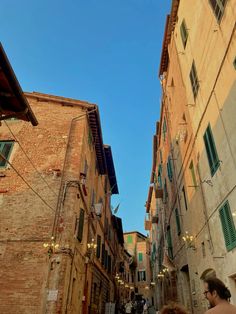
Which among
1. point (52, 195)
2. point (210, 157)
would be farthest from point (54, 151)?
point (210, 157)

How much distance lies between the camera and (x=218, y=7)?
29.1ft

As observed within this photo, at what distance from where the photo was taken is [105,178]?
24.5 m

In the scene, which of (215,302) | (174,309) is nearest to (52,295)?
(215,302)

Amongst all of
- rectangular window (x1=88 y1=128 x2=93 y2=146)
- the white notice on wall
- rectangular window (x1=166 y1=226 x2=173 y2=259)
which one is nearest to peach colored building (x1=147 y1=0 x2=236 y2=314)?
rectangular window (x1=166 y1=226 x2=173 y2=259)

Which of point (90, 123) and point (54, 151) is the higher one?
point (90, 123)

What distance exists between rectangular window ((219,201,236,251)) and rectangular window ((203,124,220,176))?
145cm

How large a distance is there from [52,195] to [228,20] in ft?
33.1

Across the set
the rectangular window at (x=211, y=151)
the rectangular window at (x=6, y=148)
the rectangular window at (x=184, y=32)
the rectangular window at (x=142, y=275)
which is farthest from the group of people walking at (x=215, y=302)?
the rectangular window at (x=142, y=275)

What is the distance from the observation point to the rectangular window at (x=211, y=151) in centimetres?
916

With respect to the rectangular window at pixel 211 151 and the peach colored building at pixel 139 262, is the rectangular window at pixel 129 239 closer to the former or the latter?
the peach colored building at pixel 139 262

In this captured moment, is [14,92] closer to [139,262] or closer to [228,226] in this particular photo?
[228,226]

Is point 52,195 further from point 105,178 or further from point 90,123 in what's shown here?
point 105,178

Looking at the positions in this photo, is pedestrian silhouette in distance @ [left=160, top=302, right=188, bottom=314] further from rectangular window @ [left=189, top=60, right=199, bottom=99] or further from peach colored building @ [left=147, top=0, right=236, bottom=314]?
rectangular window @ [left=189, top=60, right=199, bottom=99]

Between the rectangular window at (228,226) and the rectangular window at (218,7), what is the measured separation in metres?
6.26
